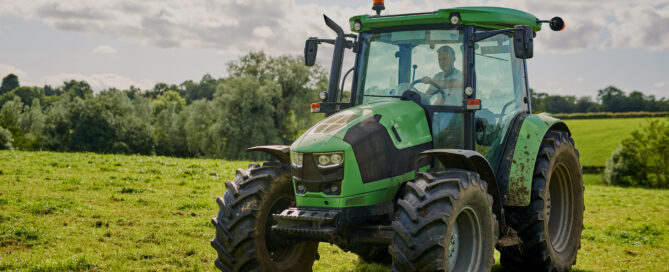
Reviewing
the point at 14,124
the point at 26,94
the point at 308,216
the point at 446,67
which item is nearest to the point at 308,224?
the point at 308,216

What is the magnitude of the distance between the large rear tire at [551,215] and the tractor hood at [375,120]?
1657 mm

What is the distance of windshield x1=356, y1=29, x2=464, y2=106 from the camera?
264 inches

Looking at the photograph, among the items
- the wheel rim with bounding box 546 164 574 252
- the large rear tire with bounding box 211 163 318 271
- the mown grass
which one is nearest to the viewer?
the large rear tire with bounding box 211 163 318 271

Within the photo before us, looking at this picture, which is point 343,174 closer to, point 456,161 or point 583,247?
point 456,161

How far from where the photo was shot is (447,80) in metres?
6.72

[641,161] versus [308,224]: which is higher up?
[308,224]

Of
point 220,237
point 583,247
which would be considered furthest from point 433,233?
point 583,247

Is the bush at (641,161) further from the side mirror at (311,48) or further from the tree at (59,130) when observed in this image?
the side mirror at (311,48)

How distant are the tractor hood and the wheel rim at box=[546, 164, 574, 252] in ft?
8.78

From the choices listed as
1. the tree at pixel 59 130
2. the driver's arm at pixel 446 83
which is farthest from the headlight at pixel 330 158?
the tree at pixel 59 130

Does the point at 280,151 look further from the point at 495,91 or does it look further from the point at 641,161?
the point at 641,161

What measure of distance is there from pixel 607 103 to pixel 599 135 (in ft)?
59.8

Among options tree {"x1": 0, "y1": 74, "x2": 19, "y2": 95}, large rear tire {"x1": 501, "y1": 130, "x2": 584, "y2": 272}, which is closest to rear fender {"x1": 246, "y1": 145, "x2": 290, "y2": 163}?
large rear tire {"x1": 501, "y1": 130, "x2": 584, "y2": 272}

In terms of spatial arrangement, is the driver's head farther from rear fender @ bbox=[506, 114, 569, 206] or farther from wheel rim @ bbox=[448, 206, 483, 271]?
wheel rim @ bbox=[448, 206, 483, 271]
